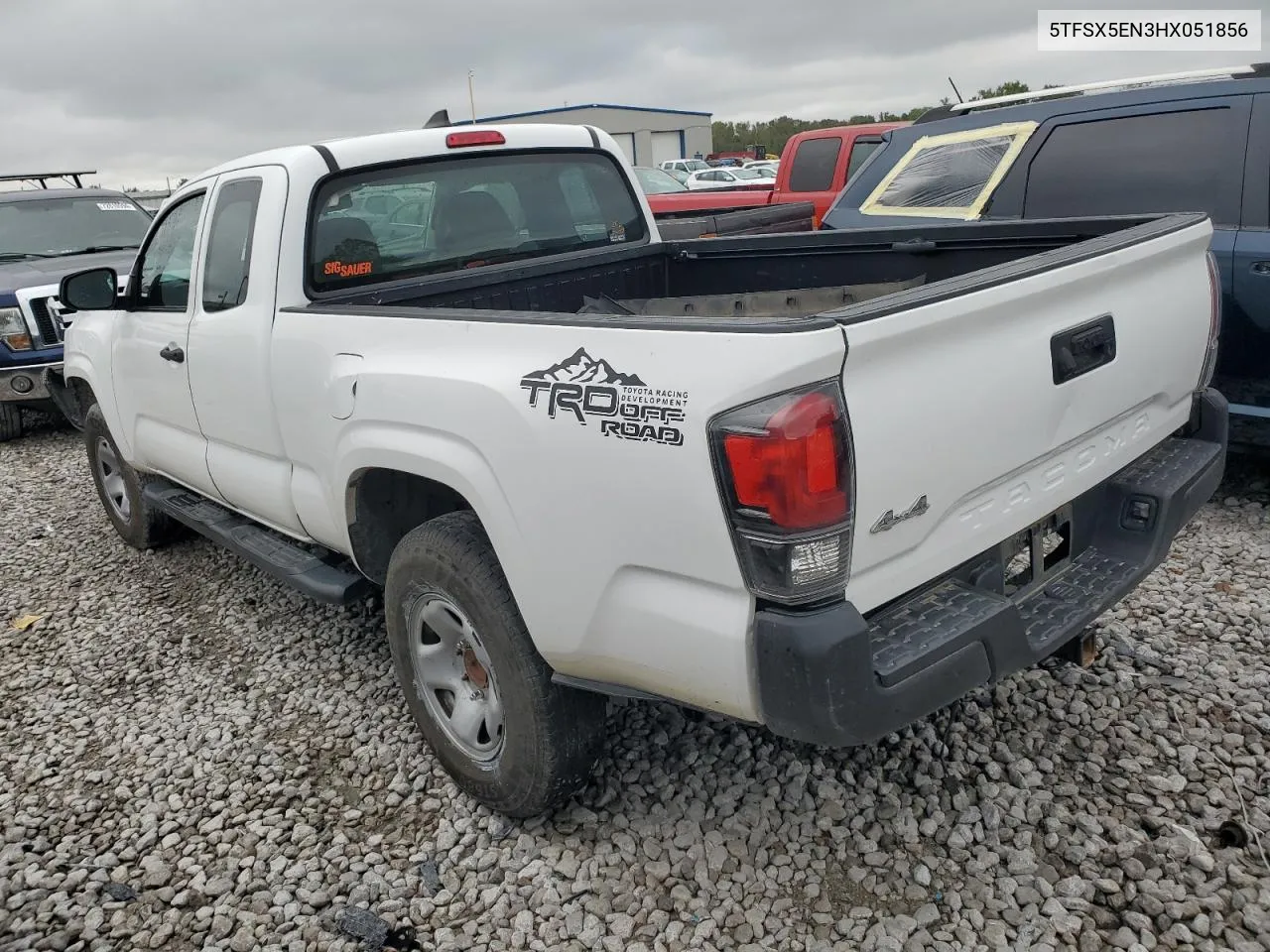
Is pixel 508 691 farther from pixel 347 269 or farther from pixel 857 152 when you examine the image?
pixel 857 152

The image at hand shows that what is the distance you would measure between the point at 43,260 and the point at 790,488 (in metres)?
8.95

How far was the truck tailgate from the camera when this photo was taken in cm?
203

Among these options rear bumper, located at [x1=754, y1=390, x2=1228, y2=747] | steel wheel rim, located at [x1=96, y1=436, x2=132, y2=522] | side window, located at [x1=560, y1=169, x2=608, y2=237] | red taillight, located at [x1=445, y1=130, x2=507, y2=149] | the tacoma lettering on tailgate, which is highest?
red taillight, located at [x1=445, y1=130, x2=507, y2=149]

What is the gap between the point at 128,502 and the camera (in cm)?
539

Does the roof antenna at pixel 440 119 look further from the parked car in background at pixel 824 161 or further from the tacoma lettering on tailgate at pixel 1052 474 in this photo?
the parked car in background at pixel 824 161

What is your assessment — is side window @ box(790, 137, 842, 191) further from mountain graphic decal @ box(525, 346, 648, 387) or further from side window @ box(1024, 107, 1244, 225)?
mountain graphic decal @ box(525, 346, 648, 387)

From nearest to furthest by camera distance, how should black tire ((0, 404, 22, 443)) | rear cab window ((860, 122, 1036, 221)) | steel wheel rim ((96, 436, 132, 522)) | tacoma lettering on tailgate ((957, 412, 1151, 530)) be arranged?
tacoma lettering on tailgate ((957, 412, 1151, 530)) < rear cab window ((860, 122, 1036, 221)) < steel wheel rim ((96, 436, 132, 522)) < black tire ((0, 404, 22, 443))

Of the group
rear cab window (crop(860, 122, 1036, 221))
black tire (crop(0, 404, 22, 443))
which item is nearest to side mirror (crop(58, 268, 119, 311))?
rear cab window (crop(860, 122, 1036, 221))

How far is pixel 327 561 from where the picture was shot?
374 cm

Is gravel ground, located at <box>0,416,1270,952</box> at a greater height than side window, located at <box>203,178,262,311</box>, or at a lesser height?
lesser

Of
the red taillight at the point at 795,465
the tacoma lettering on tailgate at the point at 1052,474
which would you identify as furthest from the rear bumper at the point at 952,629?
the red taillight at the point at 795,465

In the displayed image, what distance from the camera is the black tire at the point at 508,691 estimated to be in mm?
2584

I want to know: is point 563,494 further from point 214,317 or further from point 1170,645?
point 1170,645

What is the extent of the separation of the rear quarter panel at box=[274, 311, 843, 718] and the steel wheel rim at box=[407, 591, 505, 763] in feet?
1.46
